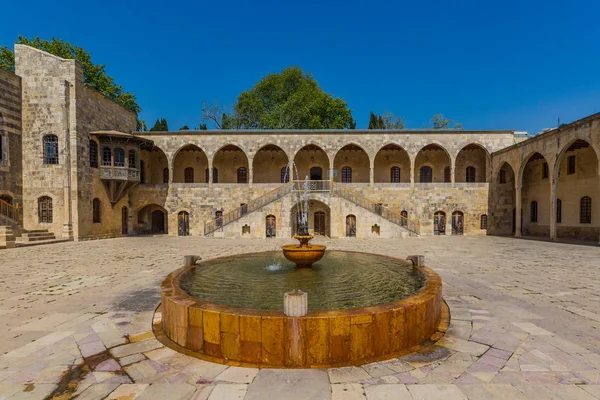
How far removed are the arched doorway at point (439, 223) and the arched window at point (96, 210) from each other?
2383 centimetres

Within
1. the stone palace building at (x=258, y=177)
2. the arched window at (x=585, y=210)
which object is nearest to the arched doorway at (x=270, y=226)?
the stone palace building at (x=258, y=177)

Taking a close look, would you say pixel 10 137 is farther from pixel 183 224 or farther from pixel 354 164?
pixel 354 164

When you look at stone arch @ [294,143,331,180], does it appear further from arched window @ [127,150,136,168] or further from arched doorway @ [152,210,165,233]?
arched doorway @ [152,210,165,233]

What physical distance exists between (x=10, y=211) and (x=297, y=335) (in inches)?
865

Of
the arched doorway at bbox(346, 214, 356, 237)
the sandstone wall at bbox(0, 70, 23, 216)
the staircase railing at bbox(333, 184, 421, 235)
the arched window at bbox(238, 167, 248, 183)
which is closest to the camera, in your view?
the sandstone wall at bbox(0, 70, 23, 216)

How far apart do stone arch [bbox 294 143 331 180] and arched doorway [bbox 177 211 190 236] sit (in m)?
9.66

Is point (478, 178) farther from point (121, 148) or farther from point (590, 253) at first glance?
point (121, 148)

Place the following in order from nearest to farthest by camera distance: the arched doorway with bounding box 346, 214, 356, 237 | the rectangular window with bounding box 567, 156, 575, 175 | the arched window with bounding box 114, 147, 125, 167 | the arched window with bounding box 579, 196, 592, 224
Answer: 1. the arched window with bounding box 579, 196, 592, 224
2. the rectangular window with bounding box 567, 156, 575, 175
3. the arched doorway with bounding box 346, 214, 356, 237
4. the arched window with bounding box 114, 147, 125, 167

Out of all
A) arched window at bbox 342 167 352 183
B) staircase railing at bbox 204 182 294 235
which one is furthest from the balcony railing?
arched window at bbox 342 167 352 183

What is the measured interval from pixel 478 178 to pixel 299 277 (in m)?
23.5

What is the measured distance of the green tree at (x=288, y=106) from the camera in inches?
1366

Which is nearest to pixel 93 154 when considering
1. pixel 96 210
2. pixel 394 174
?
pixel 96 210

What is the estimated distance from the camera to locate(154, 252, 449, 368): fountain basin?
3486 mm

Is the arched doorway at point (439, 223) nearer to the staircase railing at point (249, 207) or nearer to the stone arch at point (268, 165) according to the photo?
the staircase railing at point (249, 207)
